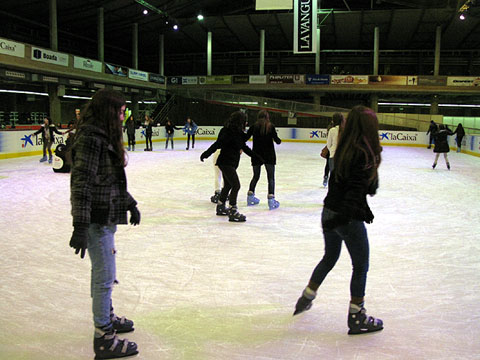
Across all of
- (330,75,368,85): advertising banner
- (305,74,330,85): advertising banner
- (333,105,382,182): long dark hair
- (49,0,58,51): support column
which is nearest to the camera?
(333,105,382,182): long dark hair

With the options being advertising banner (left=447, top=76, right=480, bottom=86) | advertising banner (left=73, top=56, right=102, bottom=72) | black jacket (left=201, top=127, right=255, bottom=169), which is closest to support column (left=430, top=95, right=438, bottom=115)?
advertising banner (left=447, top=76, right=480, bottom=86)

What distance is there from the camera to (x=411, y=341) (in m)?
2.62

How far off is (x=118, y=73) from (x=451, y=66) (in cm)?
2594

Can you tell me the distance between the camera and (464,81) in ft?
98.5

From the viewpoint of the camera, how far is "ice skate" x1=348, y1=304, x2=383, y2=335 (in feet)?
8.88

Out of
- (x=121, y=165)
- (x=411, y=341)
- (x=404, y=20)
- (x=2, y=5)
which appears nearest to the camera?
(x=121, y=165)

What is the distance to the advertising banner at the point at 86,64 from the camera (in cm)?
2389

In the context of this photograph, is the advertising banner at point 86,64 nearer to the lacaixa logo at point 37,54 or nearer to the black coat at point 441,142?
the lacaixa logo at point 37,54

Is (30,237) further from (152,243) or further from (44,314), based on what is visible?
(44,314)

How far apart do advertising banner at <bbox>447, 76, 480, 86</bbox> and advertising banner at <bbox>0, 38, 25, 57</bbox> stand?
26.3 metres

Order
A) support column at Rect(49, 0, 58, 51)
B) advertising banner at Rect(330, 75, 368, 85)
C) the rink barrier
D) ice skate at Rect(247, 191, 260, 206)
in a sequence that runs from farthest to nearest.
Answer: advertising banner at Rect(330, 75, 368, 85) < support column at Rect(49, 0, 58, 51) < the rink barrier < ice skate at Rect(247, 191, 260, 206)

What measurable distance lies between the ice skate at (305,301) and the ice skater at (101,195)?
113 cm

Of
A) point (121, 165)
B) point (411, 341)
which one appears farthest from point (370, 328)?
point (121, 165)

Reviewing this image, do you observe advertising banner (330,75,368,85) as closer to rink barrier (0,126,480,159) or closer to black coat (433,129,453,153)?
rink barrier (0,126,480,159)
